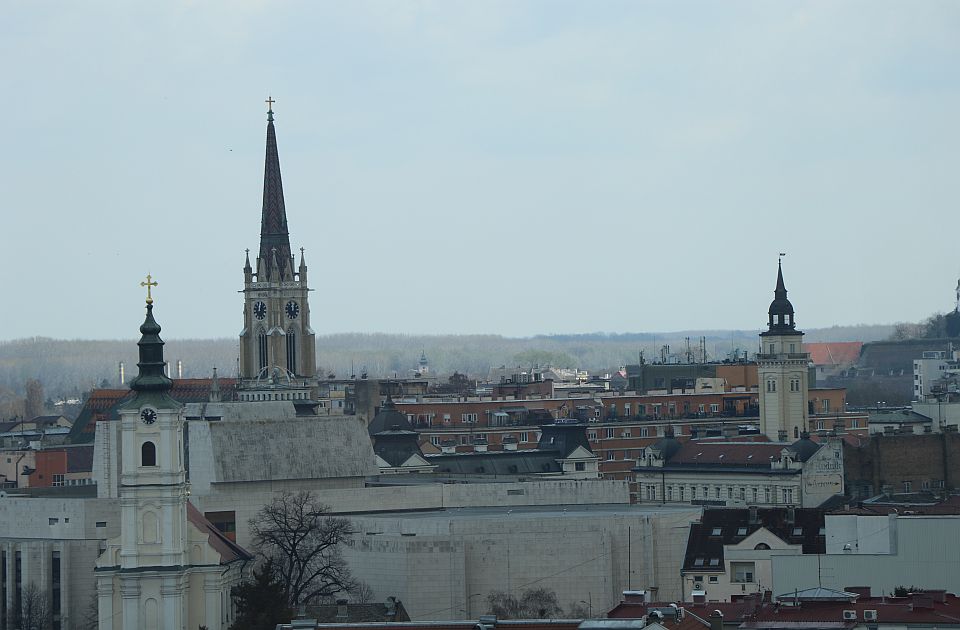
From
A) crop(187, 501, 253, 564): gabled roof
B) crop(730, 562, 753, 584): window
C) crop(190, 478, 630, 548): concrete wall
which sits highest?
crop(190, 478, 630, 548): concrete wall

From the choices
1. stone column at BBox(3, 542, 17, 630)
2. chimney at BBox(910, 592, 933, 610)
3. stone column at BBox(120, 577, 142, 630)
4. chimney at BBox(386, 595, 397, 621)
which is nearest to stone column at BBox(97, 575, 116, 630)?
stone column at BBox(120, 577, 142, 630)

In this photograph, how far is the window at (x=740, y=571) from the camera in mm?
121500

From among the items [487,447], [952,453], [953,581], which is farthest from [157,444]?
[487,447]

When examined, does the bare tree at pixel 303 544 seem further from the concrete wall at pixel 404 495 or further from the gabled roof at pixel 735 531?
the gabled roof at pixel 735 531

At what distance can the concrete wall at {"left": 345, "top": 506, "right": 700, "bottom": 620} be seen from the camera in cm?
12406

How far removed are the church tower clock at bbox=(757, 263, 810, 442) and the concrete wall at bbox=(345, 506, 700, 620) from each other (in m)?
55.5

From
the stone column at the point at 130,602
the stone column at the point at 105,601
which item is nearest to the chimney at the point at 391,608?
the stone column at the point at 130,602

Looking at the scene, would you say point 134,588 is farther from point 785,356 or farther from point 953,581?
point 785,356

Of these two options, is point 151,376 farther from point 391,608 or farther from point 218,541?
point 391,608

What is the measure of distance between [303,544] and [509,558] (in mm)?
9211

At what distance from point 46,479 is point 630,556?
74.1 meters

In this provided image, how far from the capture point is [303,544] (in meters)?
127

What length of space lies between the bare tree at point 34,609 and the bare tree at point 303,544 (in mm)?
9916

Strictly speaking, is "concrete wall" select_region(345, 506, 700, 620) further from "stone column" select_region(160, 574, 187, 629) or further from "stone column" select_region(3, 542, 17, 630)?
"stone column" select_region(3, 542, 17, 630)
